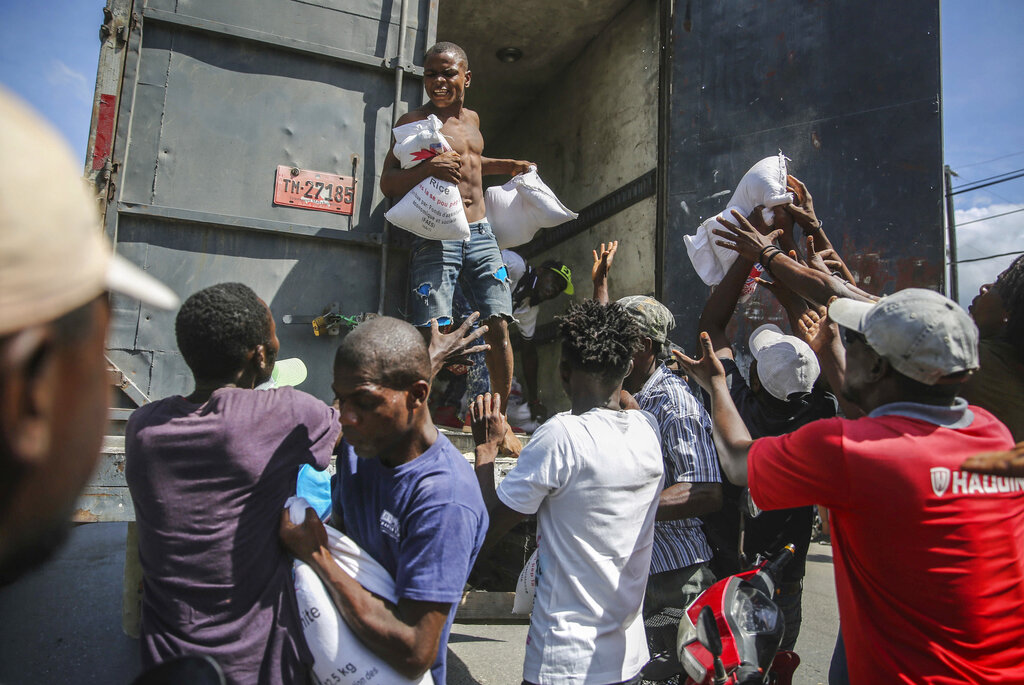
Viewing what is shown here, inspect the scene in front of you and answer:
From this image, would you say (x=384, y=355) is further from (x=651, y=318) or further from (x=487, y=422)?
(x=651, y=318)

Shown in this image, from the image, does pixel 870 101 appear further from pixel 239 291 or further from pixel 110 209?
pixel 110 209

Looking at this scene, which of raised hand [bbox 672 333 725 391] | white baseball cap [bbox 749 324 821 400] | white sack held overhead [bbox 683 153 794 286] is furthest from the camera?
white sack held overhead [bbox 683 153 794 286]

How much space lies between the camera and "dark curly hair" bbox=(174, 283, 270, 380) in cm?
164

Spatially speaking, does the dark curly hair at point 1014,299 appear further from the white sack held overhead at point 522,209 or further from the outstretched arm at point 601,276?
the white sack held overhead at point 522,209

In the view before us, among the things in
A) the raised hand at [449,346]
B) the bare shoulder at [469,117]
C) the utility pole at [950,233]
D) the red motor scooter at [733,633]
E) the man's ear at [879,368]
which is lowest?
the red motor scooter at [733,633]

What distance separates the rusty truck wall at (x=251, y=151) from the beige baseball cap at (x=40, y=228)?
311cm

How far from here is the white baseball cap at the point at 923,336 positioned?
1.52m

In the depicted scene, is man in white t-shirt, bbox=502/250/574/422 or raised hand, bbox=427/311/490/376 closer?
raised hand, bbox=427/311/490/376

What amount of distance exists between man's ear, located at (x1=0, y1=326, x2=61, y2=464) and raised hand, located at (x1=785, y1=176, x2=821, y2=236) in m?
3.21

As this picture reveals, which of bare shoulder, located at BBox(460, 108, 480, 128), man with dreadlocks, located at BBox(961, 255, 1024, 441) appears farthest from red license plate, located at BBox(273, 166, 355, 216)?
man with dreadlocks, located at BBox(961, 255, 1024, 441)

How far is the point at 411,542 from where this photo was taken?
1442 mm

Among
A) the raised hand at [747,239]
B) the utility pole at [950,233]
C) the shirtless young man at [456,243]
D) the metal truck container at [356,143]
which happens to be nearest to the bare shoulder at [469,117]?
the shirtless young man at [456,243]

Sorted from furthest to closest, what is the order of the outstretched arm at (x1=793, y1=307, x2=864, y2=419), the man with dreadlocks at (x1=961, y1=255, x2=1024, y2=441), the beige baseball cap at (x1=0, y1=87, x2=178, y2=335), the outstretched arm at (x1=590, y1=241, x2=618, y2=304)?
1. the outstretched arm at (x1=590, y1=241, x2=618, y2=304)
2. the outstretched arm at (x1=793, y1=307, x2=864, y2=419)
3. the man with dreadlocks at (x1=961, y1=255, x2=1024, y2=441)
4. the beige baseball cap at (x1=0, y1=87, x2=178, y2=335)

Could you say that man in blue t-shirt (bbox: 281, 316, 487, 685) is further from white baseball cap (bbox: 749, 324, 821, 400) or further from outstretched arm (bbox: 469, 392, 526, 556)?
white baseball cap (bbox: 749, 324, 821, 400)
